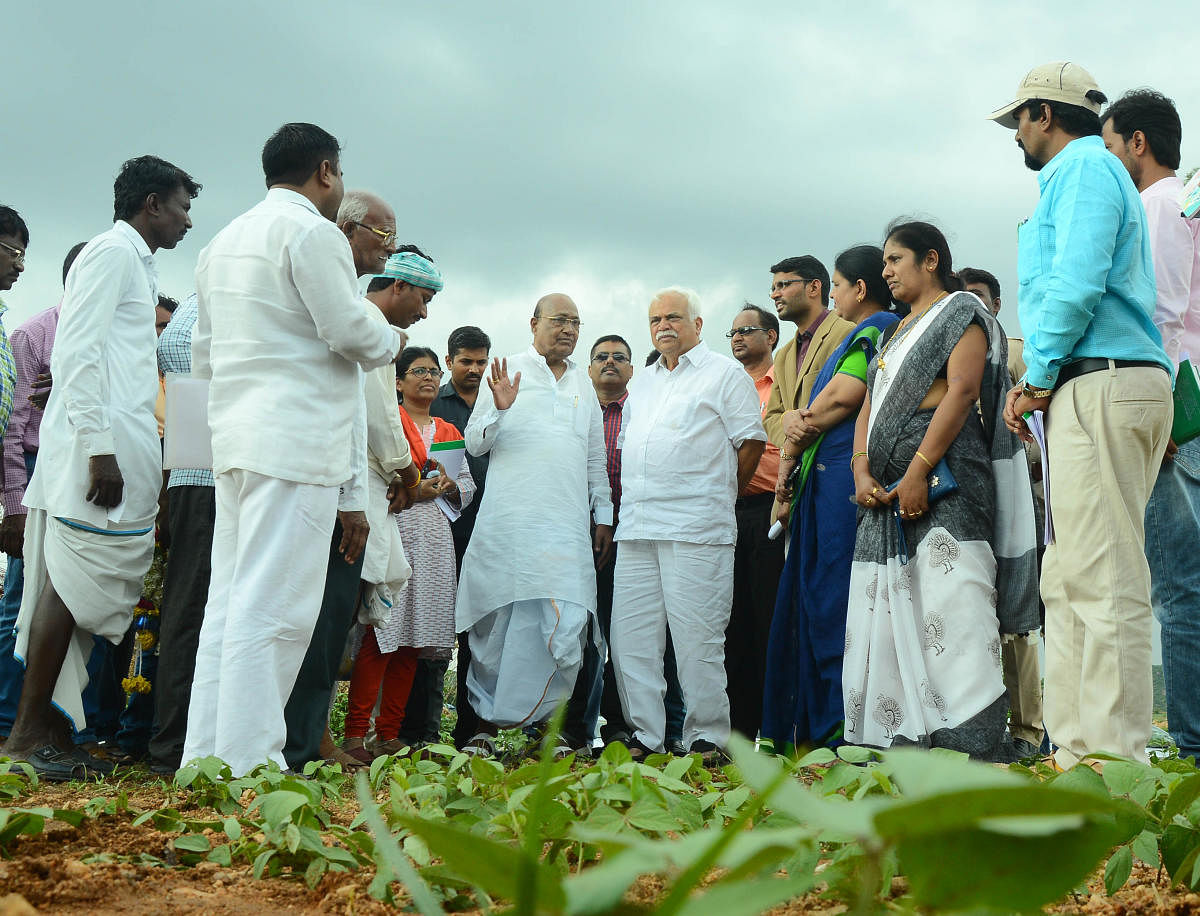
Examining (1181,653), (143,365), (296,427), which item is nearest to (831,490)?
(1181,653)

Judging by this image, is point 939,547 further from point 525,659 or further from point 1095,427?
point 525,659

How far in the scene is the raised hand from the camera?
5.18 metres

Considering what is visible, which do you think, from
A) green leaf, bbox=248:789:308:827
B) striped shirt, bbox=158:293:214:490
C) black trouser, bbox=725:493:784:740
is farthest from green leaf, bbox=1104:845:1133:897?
striped shirt, bbox=158:293:214:490

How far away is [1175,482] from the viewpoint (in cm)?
351

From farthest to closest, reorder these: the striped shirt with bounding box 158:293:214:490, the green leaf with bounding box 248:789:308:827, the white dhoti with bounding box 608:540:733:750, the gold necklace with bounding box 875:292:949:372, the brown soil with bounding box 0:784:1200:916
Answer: the white dhoti with bounding box 608:540:733:750 < the striped shirt with bounding box 158:293:214:490 < the gold necklace with bounding box 875:292:949:372 < the green leaf with bounding box 248:789:308:827 < the brown soil with bounding box 0:784:1200:916

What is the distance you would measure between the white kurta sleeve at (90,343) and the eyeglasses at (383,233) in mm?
857

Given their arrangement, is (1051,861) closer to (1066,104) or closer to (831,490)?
(1066,104)

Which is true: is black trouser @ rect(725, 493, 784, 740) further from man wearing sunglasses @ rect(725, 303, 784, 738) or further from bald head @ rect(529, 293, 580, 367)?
bald head @ rect(529, 293, 580, 367)

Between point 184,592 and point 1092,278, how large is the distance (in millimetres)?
3112

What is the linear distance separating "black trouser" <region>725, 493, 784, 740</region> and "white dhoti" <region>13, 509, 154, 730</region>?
2545mm

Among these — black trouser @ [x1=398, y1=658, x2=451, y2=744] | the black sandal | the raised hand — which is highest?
the raised hand

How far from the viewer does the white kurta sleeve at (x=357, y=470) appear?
359 centimetres

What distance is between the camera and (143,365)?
414 cm

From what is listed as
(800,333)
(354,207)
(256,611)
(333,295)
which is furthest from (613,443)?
(256,611)
